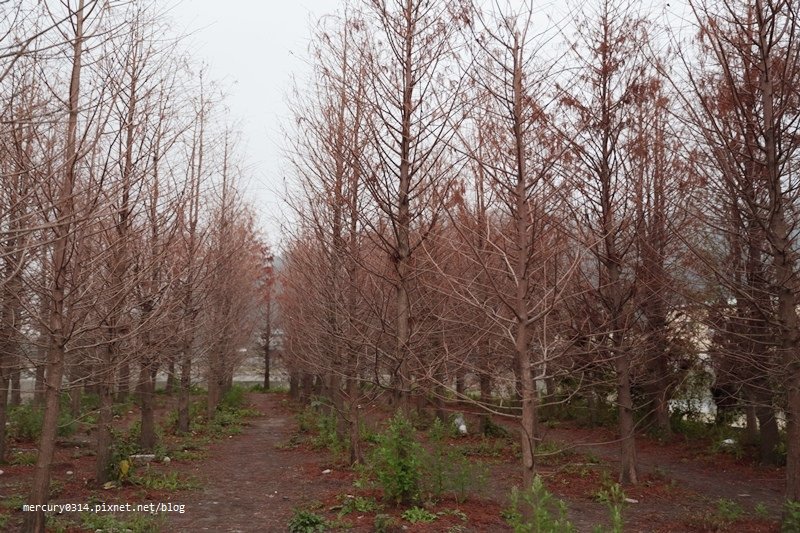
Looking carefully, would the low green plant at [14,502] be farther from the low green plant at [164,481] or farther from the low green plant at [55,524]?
the low green plant at [164,481]

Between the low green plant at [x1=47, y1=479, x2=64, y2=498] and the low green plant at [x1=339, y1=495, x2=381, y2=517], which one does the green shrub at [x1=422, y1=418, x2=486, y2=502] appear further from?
the low green plant at [x1=47, y1=479, x2=64, y2=498]

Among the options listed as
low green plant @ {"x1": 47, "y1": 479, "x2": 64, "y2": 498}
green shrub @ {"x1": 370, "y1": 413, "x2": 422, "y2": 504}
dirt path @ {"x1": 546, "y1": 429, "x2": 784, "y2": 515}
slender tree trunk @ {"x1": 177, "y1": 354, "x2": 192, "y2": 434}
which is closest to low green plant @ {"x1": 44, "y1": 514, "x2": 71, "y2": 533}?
low green plant @ {"x1": 47, "y1": 479, "x2": 64, "y2": 498}

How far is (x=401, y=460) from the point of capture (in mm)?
7238

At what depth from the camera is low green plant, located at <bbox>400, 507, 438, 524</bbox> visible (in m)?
6.88

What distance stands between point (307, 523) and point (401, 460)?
47.3 inches

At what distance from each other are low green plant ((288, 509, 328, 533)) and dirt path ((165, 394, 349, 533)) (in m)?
0.23

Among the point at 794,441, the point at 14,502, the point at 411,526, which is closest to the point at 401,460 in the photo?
the point at 411,526

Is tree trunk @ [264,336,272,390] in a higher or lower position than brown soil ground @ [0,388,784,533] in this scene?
higher

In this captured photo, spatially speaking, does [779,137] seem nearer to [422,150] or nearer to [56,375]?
[422,150]

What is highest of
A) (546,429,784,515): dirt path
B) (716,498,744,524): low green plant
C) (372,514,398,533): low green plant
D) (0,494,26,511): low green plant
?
(372,514,398,533): low green plant

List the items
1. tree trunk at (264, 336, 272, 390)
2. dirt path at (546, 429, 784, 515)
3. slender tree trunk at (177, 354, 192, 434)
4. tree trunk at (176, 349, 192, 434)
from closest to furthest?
dirt path at (546, 429, 784, 515), slender tree trunk at (177, 354, 192, 434), tree trunk at (176, 349, 192, 434), tree trunk at (264, 336, 272, 390)

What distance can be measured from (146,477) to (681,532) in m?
7.32

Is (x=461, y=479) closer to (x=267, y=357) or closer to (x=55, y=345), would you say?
(x=55, y=345)

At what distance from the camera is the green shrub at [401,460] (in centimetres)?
715
